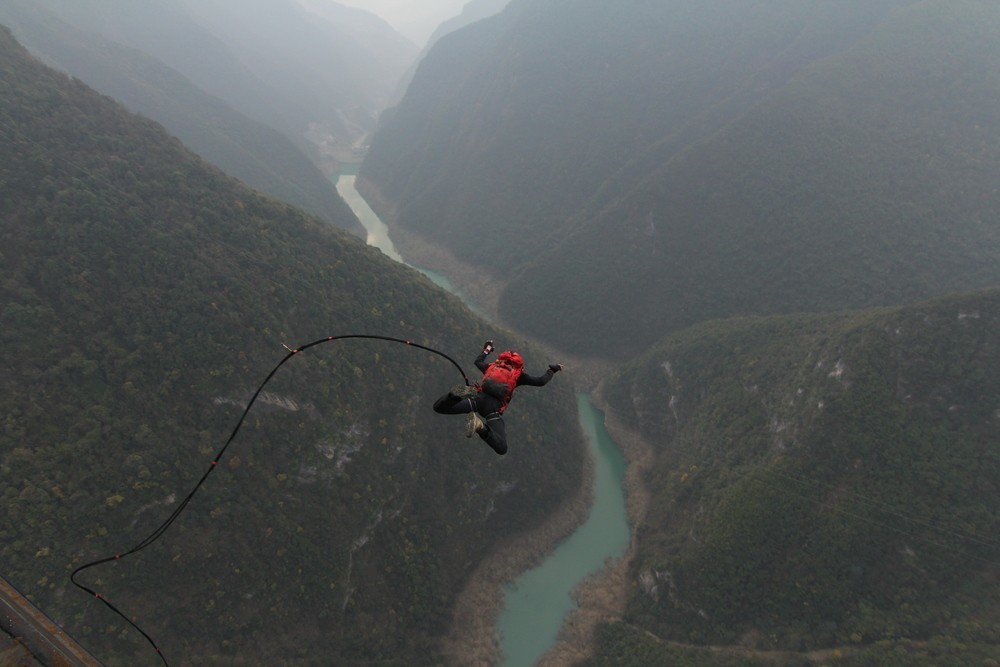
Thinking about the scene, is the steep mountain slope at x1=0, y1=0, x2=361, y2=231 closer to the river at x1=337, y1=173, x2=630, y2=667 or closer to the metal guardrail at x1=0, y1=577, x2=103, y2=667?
the river at x1=337, y1=173, x2=630, y2=667

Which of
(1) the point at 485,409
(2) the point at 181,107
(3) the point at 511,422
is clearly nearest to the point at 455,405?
(1) the point at 485,409

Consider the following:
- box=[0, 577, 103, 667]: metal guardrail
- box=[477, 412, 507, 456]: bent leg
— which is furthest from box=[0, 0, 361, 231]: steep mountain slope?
box=[477, 412, 507, 456]: bent leg

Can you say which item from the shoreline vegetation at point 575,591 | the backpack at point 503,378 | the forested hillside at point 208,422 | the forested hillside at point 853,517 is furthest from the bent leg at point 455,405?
the forested hillside at point 853,517

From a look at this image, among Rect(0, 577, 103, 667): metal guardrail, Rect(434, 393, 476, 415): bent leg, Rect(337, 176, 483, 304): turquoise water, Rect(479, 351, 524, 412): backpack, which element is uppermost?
Rect(479, 351, 524, 412): backpack

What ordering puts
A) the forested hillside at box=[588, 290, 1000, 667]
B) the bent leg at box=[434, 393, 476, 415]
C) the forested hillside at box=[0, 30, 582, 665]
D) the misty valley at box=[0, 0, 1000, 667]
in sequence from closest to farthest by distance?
1. the bent leg at box=[434, 393, 476, 415]
2. the forested hillside at box=[0, 30, 582, 665]
3. the misty valley at box=[0, 0, 1000, 667]
4. the forested hillside at box=[588, 290, 1000, 667]

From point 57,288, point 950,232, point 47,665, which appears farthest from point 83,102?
point 950,232

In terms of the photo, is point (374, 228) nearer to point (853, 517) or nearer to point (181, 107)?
point (181, 107)
